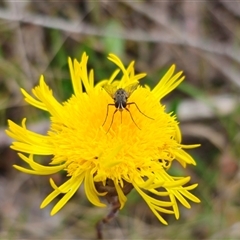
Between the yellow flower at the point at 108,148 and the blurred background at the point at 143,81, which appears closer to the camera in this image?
the yellow flower at the point at 108,148

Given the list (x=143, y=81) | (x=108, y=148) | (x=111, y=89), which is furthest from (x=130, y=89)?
(x=143, y=81)

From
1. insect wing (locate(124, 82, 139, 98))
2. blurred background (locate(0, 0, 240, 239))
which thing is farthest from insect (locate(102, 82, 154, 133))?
blurred background (locate(0, 0, 240, 239))

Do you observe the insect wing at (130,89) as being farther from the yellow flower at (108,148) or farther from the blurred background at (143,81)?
the blurred background at (143,81)

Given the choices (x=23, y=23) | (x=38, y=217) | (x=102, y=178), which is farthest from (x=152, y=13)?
(x=102, y=178)

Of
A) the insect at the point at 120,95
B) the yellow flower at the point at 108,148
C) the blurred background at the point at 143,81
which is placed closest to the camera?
the yellow flower at the point at 108,148

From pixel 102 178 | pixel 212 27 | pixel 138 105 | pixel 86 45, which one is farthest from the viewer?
pixel 212 27

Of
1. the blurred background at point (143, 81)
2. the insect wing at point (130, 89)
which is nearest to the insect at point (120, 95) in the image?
the insect wing at point (130, 89)

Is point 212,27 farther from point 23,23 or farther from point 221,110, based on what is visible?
point 23,23
